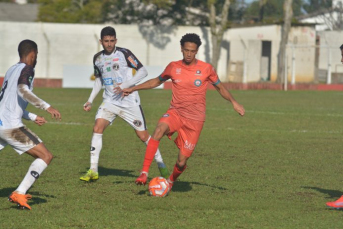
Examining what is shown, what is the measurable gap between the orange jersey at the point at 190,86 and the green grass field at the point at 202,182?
3.51ft

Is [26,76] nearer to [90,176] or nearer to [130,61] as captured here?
[90,176]

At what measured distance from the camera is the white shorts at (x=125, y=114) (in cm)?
1087

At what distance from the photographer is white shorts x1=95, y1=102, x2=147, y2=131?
35.7ft

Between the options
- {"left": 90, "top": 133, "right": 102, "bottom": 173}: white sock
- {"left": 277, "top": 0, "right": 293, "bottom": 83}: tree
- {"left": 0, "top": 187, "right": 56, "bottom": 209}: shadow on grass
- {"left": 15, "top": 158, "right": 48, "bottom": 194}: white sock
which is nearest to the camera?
{"left": 15, "top": 158, "right": 48, "bottom": 194}: white sock

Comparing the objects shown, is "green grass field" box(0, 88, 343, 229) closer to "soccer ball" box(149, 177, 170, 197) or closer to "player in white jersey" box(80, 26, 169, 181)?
"soccer ball" box(149, 177, 170, 197)

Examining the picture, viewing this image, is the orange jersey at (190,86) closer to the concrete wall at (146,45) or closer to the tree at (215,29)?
the concrete wall at (146,45)

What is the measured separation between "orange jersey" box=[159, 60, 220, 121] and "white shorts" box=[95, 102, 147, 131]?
161cm

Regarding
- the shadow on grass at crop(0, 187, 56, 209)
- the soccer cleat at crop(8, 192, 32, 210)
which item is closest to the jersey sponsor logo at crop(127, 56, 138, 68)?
the shadow on grass at crop(0, 187, 56, 209)

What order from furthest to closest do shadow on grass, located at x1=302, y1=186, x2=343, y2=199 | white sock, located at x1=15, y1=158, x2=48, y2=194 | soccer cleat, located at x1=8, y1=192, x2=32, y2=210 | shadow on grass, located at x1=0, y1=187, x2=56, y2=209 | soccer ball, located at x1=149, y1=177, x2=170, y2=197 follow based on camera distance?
1. shadow on grass, located at x1=302, y1=186, x2=343, y2=199
2. soccer ball, located at x1=149, y1=177, x2=170, y2=197
3. shadow on grass, located at x1=0, y1=187, x2=56, y2=209
4. white sock, located at x1=15, y1=158, x2=48, y2=194
5. soccer cleat, located at x1=8, y1=192, x2=32, y2=210

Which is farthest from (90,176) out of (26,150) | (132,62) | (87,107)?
(26,150)

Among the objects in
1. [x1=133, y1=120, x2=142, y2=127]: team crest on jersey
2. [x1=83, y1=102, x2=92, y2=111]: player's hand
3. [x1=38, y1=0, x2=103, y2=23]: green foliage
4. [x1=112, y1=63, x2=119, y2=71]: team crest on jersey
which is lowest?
[x1=133, y1=120, x2=142, y2=127]: team crest on jersey

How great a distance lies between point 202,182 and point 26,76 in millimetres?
3379

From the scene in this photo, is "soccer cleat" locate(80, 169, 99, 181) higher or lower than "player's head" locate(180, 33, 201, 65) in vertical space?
lower

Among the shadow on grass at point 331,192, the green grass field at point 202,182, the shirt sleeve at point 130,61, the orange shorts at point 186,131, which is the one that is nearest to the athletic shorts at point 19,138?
the green grass field at point 202,182
